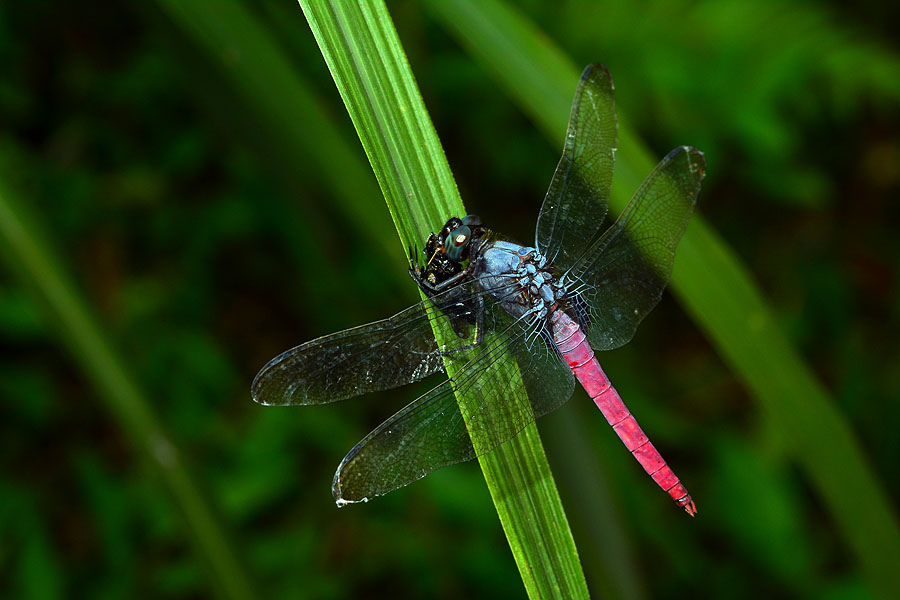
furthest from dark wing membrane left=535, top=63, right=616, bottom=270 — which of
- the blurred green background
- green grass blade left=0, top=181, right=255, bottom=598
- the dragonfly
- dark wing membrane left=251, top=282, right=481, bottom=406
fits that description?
the blurred green background

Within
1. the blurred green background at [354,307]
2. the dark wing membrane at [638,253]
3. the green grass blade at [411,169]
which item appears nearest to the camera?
the green grass blade at [411,169]

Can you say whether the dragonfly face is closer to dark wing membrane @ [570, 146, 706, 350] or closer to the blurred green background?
dark wing membrane @ [570, 146, 706, 350]

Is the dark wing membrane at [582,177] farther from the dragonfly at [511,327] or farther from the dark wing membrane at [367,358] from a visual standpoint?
the dark wing membrane at [367,358]

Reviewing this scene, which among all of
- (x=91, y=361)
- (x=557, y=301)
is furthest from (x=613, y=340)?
(x=91, y=361)

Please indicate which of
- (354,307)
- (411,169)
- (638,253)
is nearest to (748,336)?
(638,253)

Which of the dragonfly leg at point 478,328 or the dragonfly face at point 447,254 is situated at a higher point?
the dragonfly face at point 447,254

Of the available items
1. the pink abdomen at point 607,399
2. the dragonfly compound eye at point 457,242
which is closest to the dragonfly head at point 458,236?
the dragonfly compound eye at point 457,242

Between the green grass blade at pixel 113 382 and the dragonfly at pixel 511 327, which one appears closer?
the dragonfly at pixel 511 327
